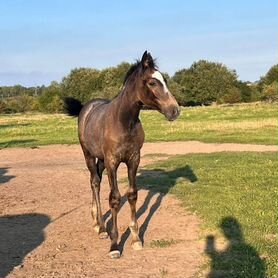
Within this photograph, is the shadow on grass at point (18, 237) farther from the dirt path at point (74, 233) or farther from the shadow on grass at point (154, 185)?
the shadow on grass at point (154, 185)

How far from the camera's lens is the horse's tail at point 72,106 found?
368 inches

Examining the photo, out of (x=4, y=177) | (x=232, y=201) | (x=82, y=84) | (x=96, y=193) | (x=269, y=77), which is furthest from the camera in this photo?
(x=82, y=84)

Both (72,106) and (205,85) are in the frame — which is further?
(205,85)

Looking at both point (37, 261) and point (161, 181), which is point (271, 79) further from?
point (37, 261)

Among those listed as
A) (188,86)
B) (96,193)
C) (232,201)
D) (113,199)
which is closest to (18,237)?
(96,193)

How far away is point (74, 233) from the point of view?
7.46m

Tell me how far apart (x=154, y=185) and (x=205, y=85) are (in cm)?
7435

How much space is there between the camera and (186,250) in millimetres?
6301

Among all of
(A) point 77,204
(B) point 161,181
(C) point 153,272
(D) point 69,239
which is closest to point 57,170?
(B) point 161,181

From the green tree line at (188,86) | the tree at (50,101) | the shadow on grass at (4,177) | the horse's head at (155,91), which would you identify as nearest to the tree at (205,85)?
the green tree line at (188,86)

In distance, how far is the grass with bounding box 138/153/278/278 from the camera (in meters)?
5.73

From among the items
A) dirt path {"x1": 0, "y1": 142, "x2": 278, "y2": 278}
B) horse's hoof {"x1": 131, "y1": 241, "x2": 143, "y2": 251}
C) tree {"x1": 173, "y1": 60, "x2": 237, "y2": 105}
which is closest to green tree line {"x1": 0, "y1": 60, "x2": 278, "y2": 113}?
tree {"x1": 173, "y1": 60, "x2": 237, "y2": 105}

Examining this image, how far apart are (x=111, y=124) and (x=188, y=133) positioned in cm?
1946

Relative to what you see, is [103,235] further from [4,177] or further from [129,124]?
[4,177]
